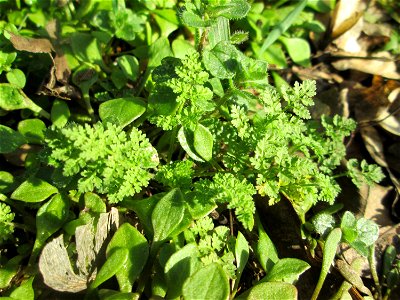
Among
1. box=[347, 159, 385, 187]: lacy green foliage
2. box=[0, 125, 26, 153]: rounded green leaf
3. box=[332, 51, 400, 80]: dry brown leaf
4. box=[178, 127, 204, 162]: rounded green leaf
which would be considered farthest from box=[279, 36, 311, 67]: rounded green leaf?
box=[0, 125, 26, 153]: rounded green leaf

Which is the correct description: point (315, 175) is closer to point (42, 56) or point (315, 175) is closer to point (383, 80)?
point (383, 80)

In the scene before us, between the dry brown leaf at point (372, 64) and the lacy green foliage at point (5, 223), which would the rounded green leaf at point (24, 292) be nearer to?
the lacy green foliage at point (5, 223)

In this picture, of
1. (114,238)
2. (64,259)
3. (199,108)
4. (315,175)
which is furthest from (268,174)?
(64,259)

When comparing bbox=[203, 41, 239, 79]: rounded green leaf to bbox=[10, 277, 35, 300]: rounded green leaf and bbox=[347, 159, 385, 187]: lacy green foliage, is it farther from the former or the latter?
bbox=[10, 277, 35, 300]: rounded green leaf

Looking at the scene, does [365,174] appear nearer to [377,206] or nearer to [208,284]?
[377,206]

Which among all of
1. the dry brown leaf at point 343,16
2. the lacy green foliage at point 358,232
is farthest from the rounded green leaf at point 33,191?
the dry brown leaf at point 343,16

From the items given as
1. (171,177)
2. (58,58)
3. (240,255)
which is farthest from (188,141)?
(58,58)
